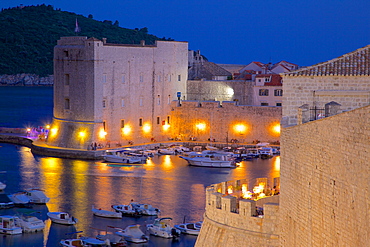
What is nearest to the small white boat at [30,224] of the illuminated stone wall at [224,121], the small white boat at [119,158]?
the small white boat at [119,158]

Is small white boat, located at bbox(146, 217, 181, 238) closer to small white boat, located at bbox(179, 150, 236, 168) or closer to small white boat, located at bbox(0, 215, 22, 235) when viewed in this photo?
small white boat, located at bbox(0, 215, 22, 235)

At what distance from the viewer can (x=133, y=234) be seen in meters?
19.8

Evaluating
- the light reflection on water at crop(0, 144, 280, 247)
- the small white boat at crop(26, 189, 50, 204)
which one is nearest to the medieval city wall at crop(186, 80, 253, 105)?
the light reflection on water at crop(0, 144, 280, 247)

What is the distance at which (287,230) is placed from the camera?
889cm

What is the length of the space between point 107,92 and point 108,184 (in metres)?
8.66

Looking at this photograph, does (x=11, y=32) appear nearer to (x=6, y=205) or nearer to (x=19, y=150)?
(x=19, y=150)

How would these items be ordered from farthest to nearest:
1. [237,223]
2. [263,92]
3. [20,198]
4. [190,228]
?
[263,92] < [20,198] < [190,228] < [237,223]

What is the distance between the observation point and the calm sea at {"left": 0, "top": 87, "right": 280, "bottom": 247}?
20.9 meters

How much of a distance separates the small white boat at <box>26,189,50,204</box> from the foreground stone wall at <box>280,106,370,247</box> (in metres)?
15.8

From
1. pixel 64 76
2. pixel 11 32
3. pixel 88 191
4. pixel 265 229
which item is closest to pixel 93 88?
pixel 64 76

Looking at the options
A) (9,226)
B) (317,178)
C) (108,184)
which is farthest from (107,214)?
(317,178)

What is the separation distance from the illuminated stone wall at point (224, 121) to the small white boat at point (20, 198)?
50.7ft

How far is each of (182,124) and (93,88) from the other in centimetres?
637

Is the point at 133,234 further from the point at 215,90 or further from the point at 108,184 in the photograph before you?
the point at 215,90
